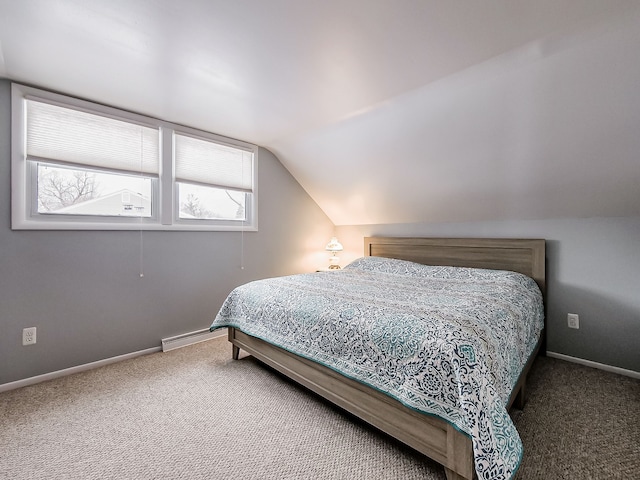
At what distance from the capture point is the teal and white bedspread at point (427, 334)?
116 cm

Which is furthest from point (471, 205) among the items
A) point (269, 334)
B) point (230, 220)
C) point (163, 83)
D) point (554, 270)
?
point (163, 83)

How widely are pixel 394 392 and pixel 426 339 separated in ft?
1.00

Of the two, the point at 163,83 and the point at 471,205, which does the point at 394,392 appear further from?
the point at 163,83

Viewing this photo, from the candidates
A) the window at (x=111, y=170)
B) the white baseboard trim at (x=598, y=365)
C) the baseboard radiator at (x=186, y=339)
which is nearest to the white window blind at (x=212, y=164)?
the window at (x=111, y=170)

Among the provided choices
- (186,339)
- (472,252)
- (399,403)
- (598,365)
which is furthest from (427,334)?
(186,339)

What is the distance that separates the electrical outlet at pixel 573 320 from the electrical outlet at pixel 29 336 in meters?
4.28

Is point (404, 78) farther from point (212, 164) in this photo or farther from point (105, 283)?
point (105, 283)

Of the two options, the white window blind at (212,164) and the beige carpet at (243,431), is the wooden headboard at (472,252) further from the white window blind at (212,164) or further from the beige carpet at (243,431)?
the white window blind at (212,164)

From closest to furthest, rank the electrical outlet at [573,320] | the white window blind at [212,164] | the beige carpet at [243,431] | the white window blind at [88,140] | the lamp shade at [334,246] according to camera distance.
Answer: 1. the beige carpet at [243,431]
2. the white window blind at [88,140]
3. the electrical outlet at [573,320]
4. the white window blind at [212,164]
5. the lamp shade at [334,246]

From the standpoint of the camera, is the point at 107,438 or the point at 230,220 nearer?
the point at 107,438

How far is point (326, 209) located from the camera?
13.9ft

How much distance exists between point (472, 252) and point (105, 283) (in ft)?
11.3

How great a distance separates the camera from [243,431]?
162 centimetres

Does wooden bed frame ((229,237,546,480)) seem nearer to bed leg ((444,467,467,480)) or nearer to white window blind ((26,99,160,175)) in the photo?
bed leg ((444,467,467,480))
